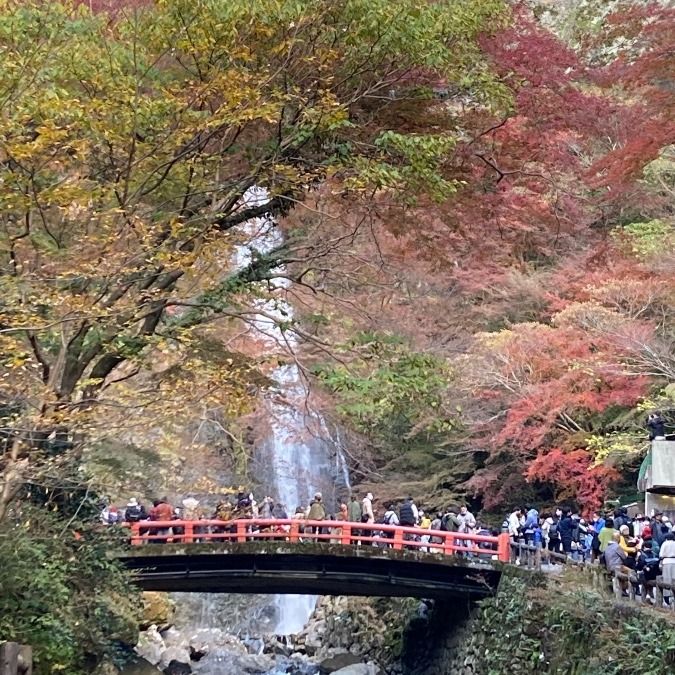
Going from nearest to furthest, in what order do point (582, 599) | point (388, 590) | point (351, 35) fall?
point (351, 35), point (582, 599), point (388, 590)

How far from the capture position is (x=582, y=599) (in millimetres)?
13727

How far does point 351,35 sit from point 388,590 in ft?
44.4

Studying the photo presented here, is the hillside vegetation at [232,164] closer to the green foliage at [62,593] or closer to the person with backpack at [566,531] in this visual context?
the green foliage at [62,593]

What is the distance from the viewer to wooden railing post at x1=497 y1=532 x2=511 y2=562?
59.7 ft

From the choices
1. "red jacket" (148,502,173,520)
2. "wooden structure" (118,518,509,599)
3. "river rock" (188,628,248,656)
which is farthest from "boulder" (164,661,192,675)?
"red jacket" (148,502,173,520)

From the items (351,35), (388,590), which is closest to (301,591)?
(388,590)

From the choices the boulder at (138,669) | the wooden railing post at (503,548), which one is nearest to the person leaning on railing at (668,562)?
the wooden railing post at (503,548)

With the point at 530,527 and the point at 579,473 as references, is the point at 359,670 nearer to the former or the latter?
the point at 530,527

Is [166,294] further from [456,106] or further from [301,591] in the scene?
[301,591]

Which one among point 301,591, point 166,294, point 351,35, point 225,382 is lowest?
point 301,591

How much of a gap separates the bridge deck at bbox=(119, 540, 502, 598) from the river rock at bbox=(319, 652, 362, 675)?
361cm

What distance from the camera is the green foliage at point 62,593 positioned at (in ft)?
37.9

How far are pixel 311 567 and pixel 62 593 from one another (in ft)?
24.5

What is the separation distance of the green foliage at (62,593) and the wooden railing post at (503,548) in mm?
7377
